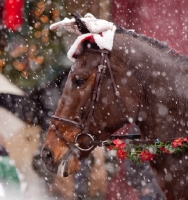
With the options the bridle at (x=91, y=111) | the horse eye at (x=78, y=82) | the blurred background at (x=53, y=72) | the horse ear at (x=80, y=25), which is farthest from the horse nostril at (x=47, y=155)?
the blurred background at (x=53, y=72)

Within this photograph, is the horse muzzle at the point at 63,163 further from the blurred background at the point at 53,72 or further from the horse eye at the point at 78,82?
the blurred background at the point at 53,72

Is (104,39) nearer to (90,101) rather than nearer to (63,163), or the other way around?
(90,101)

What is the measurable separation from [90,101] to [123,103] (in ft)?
0.75

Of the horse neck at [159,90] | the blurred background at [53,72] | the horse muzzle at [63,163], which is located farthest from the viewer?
the blurred background at [53,72]

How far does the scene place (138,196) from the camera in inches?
253

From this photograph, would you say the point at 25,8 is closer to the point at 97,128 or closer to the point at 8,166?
the point at 8,166

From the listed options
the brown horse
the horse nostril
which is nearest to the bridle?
the brown horse

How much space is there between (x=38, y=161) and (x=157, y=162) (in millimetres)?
3517

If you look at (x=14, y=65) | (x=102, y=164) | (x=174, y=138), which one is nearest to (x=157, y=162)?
(x=174, y=138)

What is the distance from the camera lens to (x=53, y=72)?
21.3 ft

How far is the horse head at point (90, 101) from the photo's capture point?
334 cm

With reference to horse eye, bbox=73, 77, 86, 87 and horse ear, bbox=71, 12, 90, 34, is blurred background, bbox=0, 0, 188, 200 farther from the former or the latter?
horse eye, bbox=73, 77, 86, 87

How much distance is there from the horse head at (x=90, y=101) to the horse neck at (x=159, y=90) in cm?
7

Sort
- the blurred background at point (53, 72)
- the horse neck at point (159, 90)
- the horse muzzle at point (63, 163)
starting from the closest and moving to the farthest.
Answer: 1. the horse neck at point (159, 90)
2. the horse muzzle at point (63, 163)
3. the blurred background at point (53, 72)
